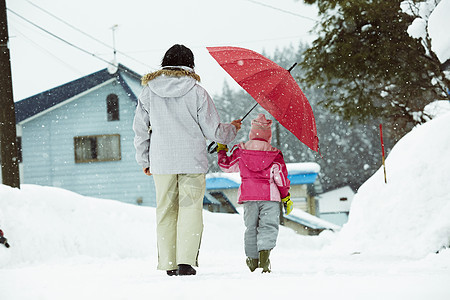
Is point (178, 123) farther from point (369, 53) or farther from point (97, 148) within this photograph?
point (97, 148)

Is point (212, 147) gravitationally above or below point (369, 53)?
below

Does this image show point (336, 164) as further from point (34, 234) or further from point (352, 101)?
point (34, 234)

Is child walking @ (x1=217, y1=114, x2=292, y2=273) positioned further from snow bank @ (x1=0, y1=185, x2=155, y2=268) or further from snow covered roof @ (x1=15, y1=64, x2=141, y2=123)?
snow covered roof @ (x1=15, y1=64, x2=141, y2=123)

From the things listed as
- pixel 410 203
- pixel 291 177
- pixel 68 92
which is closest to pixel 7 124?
pixel 410 203

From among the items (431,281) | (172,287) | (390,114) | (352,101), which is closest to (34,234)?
(172,287)

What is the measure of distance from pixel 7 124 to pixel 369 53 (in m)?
8.98

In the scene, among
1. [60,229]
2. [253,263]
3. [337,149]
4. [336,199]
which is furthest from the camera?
[337,149]

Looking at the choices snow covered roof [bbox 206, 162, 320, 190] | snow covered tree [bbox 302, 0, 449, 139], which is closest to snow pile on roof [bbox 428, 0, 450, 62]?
snow covered tree [bbox 302, 0, 449, 139]

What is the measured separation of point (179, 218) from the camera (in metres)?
4.58

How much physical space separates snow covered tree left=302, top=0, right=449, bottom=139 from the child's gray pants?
953 centimetres

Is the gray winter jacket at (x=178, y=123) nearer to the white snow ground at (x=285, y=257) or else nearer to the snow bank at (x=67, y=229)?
the white snow ground at (x=285, y=257)

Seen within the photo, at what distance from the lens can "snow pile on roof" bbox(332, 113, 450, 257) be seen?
8.02m

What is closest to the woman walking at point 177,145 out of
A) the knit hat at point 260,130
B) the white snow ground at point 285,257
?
the knit hat at point 260,130

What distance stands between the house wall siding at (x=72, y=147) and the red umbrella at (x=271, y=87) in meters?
20.6
